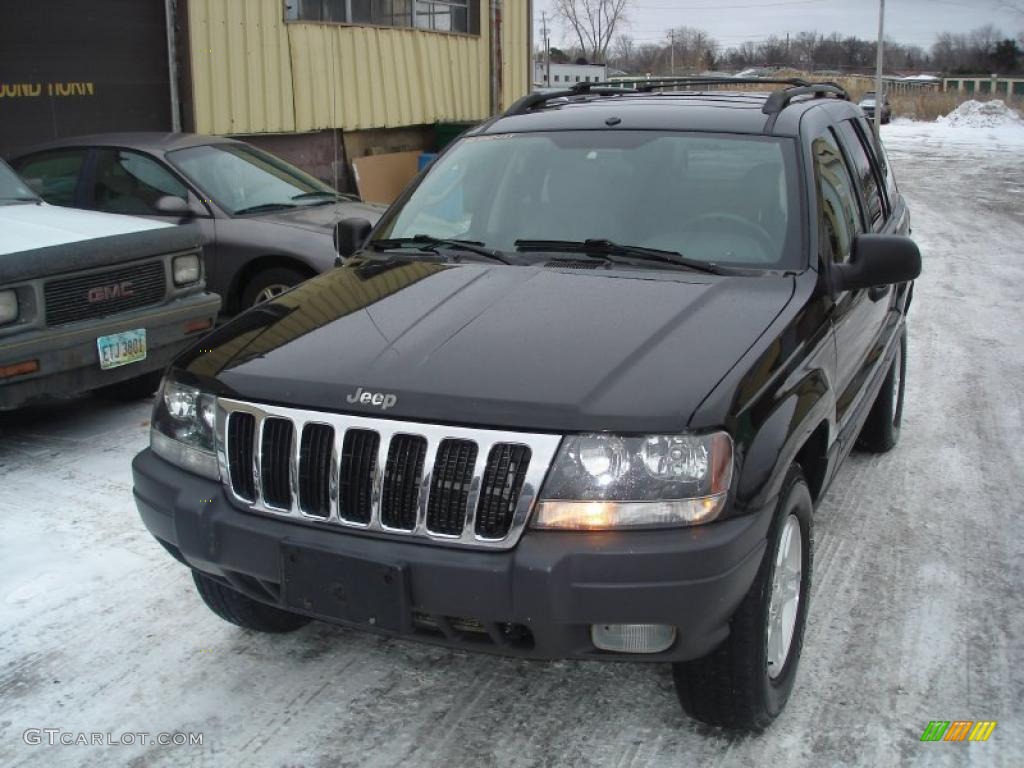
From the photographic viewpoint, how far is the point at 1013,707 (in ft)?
10.8

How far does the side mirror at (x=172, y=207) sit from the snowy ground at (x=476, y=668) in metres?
2.39

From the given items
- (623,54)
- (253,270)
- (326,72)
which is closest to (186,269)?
(253,270)

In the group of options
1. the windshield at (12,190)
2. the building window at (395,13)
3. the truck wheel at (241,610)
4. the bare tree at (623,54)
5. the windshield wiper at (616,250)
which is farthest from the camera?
the bare tree at (623,54)

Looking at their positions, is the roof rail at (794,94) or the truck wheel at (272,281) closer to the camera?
the roof rail at (794,94)

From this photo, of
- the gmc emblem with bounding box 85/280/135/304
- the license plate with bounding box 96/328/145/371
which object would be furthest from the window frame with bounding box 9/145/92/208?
the license plate with bounding box 96/328/145/371

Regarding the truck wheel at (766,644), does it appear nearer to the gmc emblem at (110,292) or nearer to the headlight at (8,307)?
the headlight at (8,307)

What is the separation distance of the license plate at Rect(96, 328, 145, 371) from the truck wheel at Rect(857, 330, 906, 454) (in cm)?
387

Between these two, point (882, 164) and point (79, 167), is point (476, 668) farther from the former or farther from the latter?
point (79, 167)

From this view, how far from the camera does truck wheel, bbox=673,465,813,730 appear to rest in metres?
2.92

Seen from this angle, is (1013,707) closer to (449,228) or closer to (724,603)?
(724,603)

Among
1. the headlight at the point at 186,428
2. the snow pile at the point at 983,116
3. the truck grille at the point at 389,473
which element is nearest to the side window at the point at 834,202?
the truck grille at the point at 389,473

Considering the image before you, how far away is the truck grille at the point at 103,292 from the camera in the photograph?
214 inches

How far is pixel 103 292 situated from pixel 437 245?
2.47 metres

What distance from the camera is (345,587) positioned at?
282 cm
